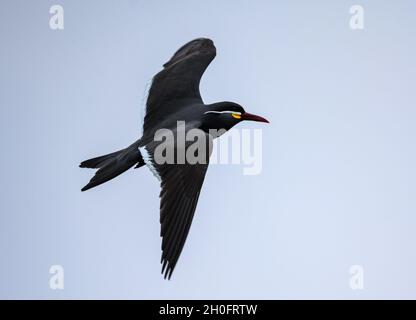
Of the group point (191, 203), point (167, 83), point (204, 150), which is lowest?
point (191, 203)

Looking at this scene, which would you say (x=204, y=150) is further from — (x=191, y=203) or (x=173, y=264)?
(x=173, y=264)

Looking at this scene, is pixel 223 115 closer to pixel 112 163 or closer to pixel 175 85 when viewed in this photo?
pixel 175 85

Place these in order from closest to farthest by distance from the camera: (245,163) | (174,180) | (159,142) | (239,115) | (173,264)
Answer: (173,264) < (174,180) < (159,142) < (239,115) < (245,163)

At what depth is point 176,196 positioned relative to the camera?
941cm

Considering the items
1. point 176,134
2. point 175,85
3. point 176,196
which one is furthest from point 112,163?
point 175,85

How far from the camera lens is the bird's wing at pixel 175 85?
11.4 m

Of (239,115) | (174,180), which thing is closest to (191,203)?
(174,180)

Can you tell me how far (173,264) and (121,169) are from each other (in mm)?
1847

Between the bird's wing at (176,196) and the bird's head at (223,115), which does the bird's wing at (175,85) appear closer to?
the bird's head at (223,115)

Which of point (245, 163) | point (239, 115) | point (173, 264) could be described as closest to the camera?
point (173, 264)

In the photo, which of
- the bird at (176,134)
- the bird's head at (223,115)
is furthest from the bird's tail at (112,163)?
the bird's head at (223,115)

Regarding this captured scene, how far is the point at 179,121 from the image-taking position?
1073 centimetres

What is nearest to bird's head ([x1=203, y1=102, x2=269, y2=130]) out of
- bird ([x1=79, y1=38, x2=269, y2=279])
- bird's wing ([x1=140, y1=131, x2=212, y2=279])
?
bird ([x1=79, y1=38, x2=269, y2=279])

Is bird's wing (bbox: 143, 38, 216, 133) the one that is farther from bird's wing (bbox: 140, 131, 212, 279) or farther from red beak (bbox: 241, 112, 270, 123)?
bird's wing (bbox: 140, 131, 212, 279)
